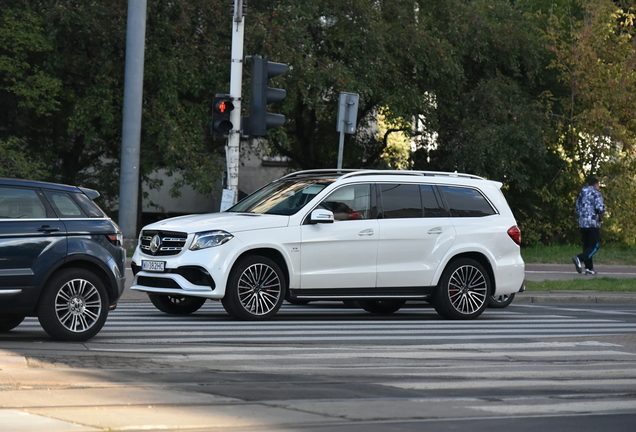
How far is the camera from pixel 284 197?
13.7m

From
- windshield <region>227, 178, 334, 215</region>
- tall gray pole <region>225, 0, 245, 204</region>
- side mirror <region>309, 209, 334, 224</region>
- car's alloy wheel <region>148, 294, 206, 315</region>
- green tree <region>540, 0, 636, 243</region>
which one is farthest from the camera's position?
green tree <region>540, 0, 636, 243</region>

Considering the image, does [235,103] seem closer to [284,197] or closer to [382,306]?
[284,197]

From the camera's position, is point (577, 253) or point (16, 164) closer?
point (16, 164)

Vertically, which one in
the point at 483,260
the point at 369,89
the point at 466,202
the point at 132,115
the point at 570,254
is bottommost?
the point at 570,254

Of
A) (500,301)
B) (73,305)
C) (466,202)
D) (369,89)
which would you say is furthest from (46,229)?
(369,89)

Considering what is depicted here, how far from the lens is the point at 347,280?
1338 cm

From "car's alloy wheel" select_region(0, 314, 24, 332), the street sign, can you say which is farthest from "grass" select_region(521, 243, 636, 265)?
"car's alloy wheel" select_region(0, 314, 24, 332)

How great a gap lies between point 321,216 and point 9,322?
12.9 ft

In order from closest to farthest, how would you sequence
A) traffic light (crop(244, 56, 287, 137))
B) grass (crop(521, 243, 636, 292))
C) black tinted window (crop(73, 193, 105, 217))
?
black tinted window (crop(73, 193, 105, 217)), traffic light (crop(244, 56, 287, 137)), grass (crop(521, 243, 636, 292))

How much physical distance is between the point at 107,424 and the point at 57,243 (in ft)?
14.1

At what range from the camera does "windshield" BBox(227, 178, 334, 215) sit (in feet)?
44.1

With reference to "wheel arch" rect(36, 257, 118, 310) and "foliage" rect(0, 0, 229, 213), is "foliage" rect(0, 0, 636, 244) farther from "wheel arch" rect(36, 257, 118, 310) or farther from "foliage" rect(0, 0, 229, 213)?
"wheel arch" rect(36, 257, 118, 310)

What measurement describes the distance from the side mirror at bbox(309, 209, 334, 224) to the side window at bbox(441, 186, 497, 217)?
2031mm

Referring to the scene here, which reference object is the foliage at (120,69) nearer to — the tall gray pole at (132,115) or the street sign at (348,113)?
the tall gray pole at (132,115)
